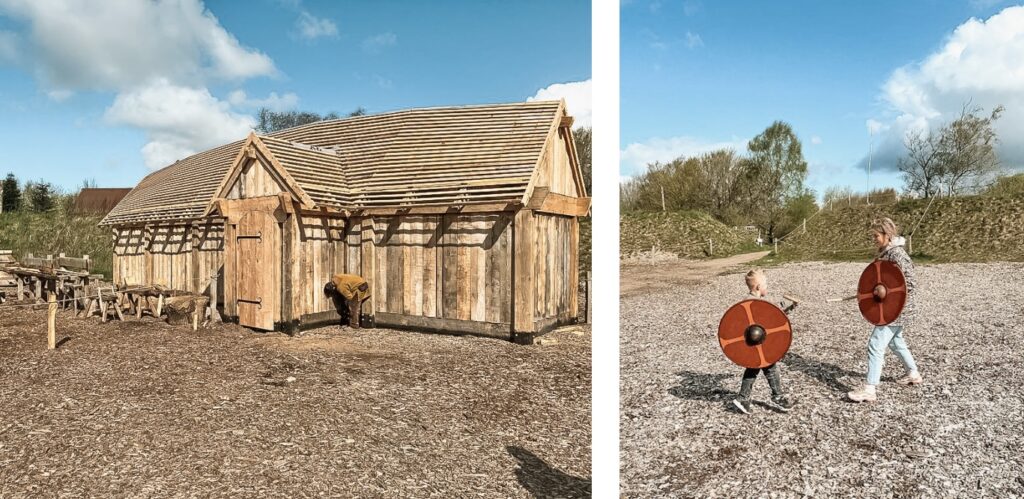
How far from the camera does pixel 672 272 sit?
4.07 m

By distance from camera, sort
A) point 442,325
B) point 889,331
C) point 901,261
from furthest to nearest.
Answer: point 442,325 < point 889,331 < point 901,261

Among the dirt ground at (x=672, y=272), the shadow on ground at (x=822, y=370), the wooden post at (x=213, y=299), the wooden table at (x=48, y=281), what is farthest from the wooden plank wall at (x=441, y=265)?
the wooden table at (x=48, y=281)

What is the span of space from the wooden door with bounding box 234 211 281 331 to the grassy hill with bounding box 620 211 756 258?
5.97 metres

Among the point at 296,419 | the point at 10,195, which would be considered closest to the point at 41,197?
the point at 10,195

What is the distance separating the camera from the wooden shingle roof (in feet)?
26.7

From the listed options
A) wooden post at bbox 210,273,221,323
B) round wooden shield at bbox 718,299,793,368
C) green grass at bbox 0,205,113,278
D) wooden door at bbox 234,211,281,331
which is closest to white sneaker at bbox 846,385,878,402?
round wooden shield at bbox 718,299,793,368

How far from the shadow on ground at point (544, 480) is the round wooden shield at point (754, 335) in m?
1.28

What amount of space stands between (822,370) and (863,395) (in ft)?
1.48

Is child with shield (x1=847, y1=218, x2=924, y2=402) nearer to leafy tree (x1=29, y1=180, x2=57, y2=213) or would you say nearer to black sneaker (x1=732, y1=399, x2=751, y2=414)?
black sneaker (x1=732, y1=399, x2=751, y2=414)

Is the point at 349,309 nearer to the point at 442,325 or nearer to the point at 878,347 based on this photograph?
the point at 442,325

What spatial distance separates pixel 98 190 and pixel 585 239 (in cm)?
3174

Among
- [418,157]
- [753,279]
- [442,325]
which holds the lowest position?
[442,325]

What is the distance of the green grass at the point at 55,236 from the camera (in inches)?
691

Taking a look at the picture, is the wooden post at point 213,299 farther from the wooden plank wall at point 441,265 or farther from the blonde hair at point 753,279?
the blonde hair at point 753,279
